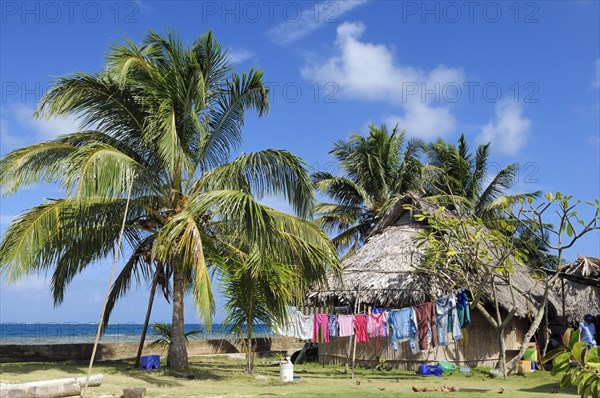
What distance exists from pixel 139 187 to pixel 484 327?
30.9 feet

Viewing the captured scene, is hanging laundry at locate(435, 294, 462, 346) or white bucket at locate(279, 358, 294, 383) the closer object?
white bucket at locate(279, 358, 294, 383)

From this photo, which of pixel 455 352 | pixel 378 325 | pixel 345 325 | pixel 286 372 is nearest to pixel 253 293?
pixel 286 372

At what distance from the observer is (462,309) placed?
14.2m

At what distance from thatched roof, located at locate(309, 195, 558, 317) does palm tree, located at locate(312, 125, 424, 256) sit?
4.92 metres

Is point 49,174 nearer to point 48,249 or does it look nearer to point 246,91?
point 48,249

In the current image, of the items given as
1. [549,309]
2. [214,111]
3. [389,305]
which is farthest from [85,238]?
[549,309]

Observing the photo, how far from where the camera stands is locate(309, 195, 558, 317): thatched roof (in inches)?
616

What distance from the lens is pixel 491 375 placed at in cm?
1388

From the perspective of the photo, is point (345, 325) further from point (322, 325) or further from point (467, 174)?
point (467, 174)

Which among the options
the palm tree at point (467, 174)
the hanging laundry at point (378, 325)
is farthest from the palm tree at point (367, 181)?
the hanging laundry at point (378, 325)

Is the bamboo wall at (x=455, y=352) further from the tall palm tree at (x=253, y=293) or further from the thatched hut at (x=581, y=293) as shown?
the tall palm tree at (x=253, y=293)

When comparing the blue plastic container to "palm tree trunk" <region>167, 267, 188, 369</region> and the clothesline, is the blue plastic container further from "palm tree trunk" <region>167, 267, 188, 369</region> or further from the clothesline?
the clothesline

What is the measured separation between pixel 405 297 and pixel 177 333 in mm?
5884

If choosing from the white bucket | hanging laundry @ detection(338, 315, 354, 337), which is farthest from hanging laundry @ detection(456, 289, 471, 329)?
the white bucket
